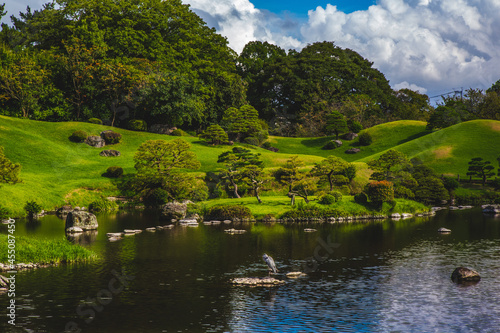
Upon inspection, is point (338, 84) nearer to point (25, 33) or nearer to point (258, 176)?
point (258, 176)

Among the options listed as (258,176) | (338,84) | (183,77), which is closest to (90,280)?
(258,176)

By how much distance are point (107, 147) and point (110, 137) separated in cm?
263

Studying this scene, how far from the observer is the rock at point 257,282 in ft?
90.4

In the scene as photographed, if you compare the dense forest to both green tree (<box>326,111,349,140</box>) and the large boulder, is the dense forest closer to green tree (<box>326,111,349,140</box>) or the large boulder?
green tree (<box>326,111,349,140</box>)

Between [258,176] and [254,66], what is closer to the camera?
[258,176]

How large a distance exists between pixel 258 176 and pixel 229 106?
56.1m

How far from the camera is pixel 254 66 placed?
138 meters

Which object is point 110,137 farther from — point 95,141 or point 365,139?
point 365,139

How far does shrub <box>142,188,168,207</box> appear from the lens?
210 feet

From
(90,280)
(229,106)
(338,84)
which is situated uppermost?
(338,84)

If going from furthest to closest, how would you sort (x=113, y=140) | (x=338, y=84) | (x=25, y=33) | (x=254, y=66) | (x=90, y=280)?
(x=254, y=66) → (x=338, y=84) → (x=25, y=33) → (x=113, y=140) → (x=90, y=280)

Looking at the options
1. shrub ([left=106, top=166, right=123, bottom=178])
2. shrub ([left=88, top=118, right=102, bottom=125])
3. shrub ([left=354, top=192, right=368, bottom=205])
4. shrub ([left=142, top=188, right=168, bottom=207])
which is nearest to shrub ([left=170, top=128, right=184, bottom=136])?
shrub ([left=88, top=118, right=102, bottom=125])

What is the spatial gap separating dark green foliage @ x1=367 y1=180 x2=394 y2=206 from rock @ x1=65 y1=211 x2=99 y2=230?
33.0 meters

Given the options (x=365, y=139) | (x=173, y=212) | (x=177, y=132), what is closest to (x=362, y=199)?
(x=173, y=212)
